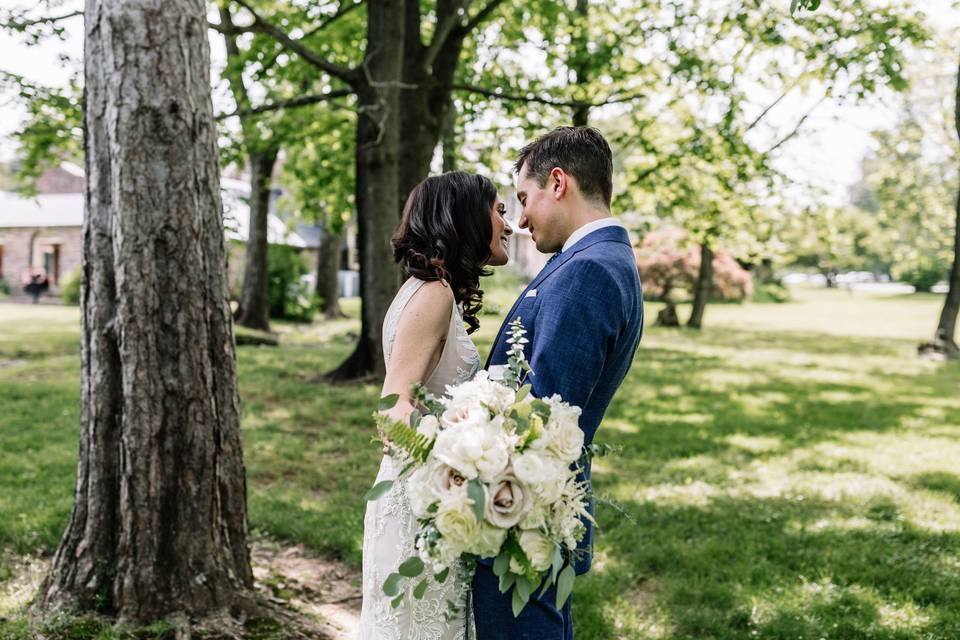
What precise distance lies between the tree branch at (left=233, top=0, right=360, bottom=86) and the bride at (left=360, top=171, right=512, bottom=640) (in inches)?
287

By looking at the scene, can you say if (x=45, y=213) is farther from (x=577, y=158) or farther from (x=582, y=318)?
(x=582, y=318)

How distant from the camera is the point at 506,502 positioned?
6.23 ft

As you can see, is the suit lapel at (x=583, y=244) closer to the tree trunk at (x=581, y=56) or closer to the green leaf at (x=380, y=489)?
the green leaf at (x=380, y=489)

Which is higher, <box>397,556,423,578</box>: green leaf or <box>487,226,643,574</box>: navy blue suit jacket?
<box>487,226,643,574</box>: navy blue suit jacket

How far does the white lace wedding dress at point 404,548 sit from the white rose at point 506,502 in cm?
78

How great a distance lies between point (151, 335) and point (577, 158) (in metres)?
2.36

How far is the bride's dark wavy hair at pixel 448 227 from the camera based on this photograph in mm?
2643

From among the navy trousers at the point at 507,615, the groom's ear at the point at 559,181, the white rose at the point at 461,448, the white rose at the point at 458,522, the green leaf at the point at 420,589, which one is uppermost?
the groom's ear at the point at 559,181

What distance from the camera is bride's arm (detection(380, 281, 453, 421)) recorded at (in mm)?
2498

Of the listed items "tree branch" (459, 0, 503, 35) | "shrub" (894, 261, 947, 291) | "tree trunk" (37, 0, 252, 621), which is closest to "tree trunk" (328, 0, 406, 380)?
"tree branch" (459, 0, 503, 35)

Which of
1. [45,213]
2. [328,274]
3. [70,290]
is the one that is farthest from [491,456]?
[45,213]

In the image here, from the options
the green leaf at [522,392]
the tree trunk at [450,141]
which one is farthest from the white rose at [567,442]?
the tree trunk at [450,141]

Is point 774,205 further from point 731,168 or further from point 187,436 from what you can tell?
point 187,436

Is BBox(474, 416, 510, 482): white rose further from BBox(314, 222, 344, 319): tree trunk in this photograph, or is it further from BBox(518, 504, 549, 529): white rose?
BBox(314, 222, 344, 319): tree trunk
